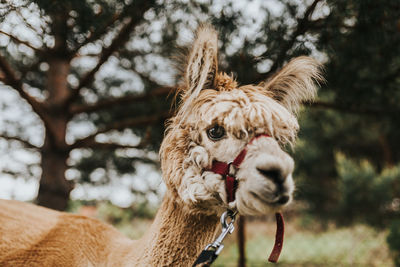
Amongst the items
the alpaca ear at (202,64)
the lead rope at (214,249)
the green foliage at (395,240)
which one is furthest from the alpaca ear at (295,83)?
the green foliage at (395,240)

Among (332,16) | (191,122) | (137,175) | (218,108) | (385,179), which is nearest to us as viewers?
(218,108)

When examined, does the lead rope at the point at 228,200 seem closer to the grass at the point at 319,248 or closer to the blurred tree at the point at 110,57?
the blurred tree at the point at 110,57

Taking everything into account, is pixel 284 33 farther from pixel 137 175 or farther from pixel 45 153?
pixel 137 175

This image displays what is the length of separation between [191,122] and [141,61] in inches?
149

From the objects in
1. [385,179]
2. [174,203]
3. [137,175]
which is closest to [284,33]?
[174,203]

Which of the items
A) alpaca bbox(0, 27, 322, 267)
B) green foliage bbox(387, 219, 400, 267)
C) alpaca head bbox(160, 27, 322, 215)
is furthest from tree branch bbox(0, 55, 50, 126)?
green foliage bbox(387, 219, 400, 267)

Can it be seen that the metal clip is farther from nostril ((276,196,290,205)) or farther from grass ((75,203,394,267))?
grass ((75,203,394,267))

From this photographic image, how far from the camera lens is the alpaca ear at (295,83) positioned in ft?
7.11

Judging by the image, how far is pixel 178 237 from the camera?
6.33 feet

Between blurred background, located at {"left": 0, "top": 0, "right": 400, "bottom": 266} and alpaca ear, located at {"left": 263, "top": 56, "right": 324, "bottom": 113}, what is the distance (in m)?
0.71

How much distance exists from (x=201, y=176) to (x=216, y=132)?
0.86 feet

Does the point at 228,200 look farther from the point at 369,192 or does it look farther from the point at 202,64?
the point at 369,192

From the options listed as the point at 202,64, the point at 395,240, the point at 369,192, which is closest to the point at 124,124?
the point at 202,64

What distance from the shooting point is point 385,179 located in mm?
9117
